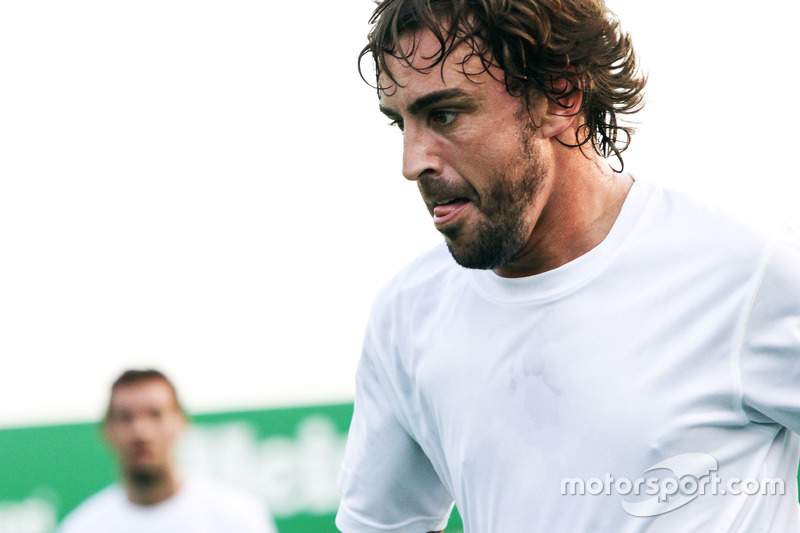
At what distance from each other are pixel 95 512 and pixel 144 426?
465 millimetres

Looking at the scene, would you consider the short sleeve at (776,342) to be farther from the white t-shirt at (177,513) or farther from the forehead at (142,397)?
the forehead at (142,397)

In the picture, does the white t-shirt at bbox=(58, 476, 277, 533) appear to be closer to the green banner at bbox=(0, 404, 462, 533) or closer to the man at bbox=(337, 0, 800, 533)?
the green banner at bbox=(0, 404, 462, 533)

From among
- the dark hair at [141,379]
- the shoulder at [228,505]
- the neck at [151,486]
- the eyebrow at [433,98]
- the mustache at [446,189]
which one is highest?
the eyebrow at [433,98]

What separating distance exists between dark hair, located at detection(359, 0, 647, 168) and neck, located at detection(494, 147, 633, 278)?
0.29 ft

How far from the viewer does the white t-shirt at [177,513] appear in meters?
4.87

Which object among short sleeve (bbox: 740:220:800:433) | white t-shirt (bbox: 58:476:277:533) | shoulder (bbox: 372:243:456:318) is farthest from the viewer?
white t-shirt (bbox: 58:476:277:533)

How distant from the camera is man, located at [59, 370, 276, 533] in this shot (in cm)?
489

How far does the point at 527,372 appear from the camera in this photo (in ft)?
6.66

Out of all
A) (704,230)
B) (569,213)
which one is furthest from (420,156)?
(704,230)

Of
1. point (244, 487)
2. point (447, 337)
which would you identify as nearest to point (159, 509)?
point (244, 487)

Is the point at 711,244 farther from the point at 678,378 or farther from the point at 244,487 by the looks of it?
the point at 244,487

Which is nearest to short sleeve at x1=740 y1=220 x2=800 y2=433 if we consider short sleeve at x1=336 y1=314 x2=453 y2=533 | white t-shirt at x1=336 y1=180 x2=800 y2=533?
white t-shirt at x1=336 y1=180 x2=800 y2=533

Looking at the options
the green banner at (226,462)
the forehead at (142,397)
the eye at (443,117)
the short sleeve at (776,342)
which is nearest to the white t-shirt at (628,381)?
Answer: the short sleeve at (776,342)

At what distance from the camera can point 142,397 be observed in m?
5.09
